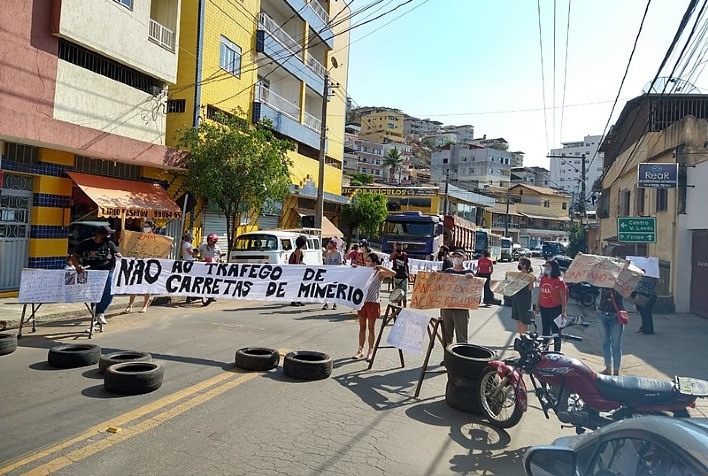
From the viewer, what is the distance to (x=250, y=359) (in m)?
7.34

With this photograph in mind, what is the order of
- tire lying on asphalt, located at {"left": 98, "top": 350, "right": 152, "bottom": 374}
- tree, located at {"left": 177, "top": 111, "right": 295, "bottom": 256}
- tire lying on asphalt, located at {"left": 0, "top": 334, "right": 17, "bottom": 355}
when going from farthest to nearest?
tree, located at {"left": 177, "top": 111, "right": 295, "bottom": 256}, tire lying on asphalt, located at {"left": 0, "top": 334, "right": 17, "bottom": 355}, tire lying on asphalt, located at {"left": 98, "top": 350, "right": 152, "bottom": 374}

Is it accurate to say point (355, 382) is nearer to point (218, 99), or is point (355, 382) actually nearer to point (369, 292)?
point (369, 292)

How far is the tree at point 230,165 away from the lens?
17641 millimetres

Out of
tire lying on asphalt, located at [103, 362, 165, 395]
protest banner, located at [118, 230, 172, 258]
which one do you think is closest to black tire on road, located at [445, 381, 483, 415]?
tire lying on asphalt, located at [103, 362, 165, 395]

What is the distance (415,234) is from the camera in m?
28.4

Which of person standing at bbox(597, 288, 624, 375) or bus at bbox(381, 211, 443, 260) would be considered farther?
bus at bbox(381, 211, 443, 260)

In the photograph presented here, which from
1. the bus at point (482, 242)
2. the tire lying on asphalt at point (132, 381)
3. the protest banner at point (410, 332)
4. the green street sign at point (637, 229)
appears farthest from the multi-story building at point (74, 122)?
the bus at point (482, 242)

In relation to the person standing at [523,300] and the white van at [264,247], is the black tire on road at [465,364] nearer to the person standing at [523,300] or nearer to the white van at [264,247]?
the person standing at [523,300]

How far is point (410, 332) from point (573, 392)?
240cm

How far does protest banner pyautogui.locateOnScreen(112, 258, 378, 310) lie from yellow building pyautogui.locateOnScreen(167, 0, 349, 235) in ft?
27.2

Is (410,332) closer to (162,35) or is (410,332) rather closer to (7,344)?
(7,344)

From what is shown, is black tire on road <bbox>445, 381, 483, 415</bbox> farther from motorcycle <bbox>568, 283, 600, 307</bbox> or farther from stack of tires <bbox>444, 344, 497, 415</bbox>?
motorcycle <bbox>568, 283, 600, 307</bbox>

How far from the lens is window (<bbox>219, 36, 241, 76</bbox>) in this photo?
22344mm

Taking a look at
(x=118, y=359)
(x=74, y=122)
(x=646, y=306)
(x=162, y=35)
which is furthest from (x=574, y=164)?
(x=118, y=359)
